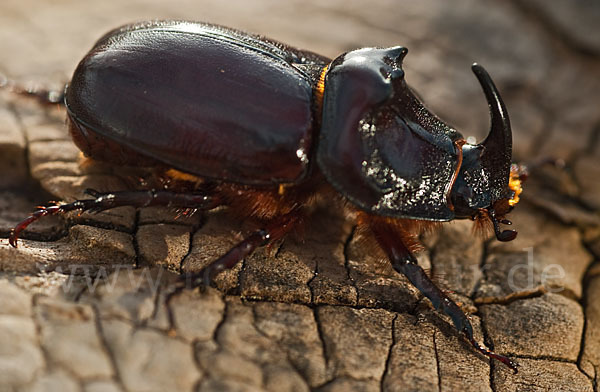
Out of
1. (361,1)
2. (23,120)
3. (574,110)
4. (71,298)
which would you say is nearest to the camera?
(71,298)

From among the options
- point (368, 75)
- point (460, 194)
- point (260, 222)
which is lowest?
point (260, 222)

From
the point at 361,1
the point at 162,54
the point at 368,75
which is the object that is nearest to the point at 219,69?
the point at 162,54

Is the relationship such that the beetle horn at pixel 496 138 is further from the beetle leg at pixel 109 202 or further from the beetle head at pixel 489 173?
the beetle leg at pixel 109 202

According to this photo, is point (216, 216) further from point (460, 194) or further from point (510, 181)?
point (510, 181)

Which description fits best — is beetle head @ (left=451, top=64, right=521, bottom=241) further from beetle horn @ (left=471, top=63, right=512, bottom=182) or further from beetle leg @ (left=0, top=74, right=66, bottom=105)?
beetle leg @ (left=0, top=74, right=66, bottom=105)

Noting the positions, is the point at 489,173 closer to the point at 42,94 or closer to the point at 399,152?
the point at 399,152

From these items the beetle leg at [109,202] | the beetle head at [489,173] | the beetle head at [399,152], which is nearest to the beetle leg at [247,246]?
the beetle head at [399,152]

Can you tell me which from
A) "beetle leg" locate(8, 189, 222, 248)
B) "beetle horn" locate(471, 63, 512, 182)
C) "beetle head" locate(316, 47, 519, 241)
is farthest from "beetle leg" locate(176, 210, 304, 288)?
"beetle horn" locate(471, 63, 512, 182)
